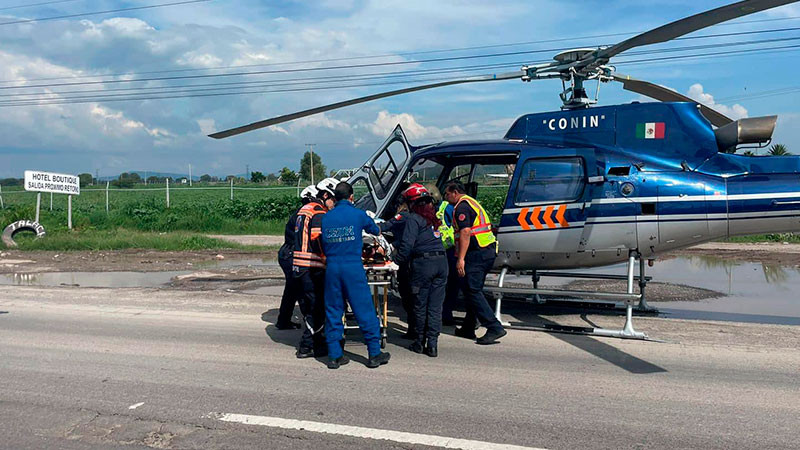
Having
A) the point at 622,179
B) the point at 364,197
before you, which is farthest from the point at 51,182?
the point at 622,179

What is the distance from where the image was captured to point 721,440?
4320 millimetres

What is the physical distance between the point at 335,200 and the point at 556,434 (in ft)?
11.1

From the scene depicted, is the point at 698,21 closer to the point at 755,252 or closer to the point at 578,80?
the point at 578,80

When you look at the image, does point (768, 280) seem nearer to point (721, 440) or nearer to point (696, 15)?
point (696, 15)

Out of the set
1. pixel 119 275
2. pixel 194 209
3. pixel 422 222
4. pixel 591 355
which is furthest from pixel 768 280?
pixel 194 209

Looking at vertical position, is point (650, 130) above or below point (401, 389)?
above

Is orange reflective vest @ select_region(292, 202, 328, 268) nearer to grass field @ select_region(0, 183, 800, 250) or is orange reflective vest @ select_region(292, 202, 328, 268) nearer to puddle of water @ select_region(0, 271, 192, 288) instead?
puddle of water @ select_region(0, 271, 192, 288)

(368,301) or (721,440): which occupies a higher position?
(368,301)

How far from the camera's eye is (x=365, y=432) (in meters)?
4.53

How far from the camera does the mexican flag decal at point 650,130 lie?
8031 mm

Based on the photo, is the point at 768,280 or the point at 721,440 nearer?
the point at 721,440

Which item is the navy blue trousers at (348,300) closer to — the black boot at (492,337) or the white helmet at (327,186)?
the white helmet at (327,186)

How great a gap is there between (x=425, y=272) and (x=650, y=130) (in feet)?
11.8

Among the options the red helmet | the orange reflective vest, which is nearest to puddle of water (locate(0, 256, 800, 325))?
the red helmet
